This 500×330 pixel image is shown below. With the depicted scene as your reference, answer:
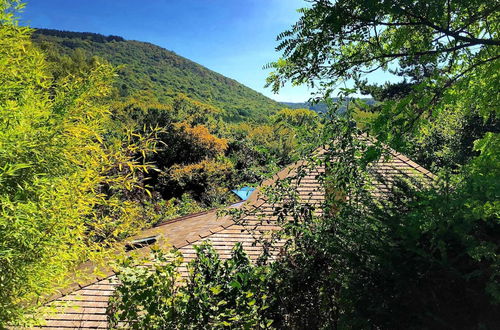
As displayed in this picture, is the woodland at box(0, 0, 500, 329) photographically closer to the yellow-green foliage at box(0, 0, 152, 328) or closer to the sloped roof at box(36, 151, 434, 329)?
the yellow-green foliage at box(0, 0, 152, 328)

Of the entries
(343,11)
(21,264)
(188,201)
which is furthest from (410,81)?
(21,264)

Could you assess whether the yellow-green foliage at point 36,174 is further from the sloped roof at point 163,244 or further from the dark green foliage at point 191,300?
the dark green foliage at point 191,300

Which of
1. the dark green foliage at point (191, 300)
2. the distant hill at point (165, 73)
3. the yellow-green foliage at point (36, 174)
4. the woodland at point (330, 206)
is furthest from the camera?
the distant hill at point (165, 73)

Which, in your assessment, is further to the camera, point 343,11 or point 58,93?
point 58,93

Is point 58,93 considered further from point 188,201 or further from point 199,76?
point 199,76

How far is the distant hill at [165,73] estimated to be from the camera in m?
64.6

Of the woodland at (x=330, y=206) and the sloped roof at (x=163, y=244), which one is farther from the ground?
the woodland at (x=330, y=206)

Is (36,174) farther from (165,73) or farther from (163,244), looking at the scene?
(165,73)

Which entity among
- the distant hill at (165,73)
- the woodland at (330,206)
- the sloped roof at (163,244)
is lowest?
the sloped roof at (163,244)

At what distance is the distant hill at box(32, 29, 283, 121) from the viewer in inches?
2542

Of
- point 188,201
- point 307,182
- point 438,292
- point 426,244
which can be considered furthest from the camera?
point 188,201

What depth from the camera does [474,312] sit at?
6.03 ft

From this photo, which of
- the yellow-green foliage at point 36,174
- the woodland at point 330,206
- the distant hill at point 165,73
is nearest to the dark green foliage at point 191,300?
the woodland at point 330,206

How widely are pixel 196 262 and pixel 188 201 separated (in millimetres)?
14094
